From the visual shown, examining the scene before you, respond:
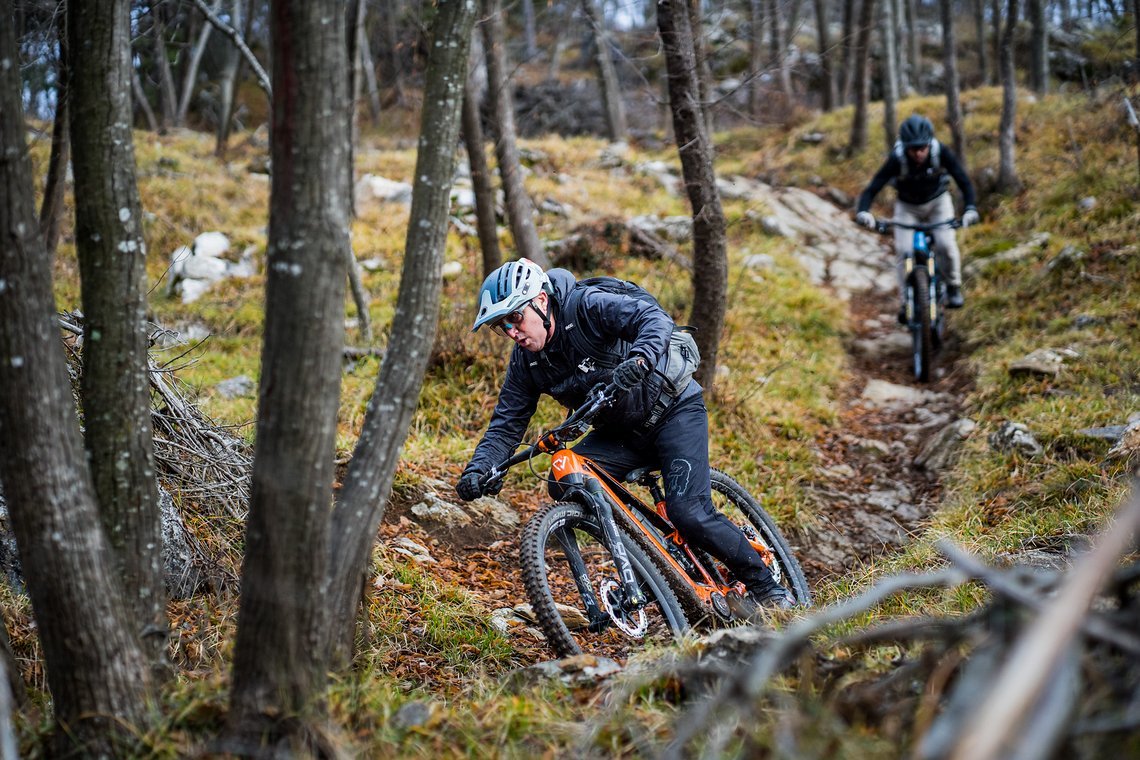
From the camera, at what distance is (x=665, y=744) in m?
2.78

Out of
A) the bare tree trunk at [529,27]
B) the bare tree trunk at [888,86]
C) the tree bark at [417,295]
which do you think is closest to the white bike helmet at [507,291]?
the tree bark at [417,295]

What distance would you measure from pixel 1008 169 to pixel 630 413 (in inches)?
449

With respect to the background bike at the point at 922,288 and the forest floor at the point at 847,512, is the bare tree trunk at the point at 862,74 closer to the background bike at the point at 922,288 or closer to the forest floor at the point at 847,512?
the background bike at the point at 922,288

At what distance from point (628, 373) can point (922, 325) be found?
580 centimetres

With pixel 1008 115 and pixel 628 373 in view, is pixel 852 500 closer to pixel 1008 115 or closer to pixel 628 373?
pixel 628 373

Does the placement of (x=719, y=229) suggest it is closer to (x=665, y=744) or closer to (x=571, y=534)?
(x=571, y=534)

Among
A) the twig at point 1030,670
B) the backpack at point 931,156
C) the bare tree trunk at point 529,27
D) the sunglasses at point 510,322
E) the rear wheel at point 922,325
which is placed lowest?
the rear wheel at point 922,325

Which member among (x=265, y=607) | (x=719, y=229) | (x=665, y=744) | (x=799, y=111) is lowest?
(x=665, y=744)

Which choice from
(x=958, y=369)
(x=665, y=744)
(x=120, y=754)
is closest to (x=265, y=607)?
(x=120, y=754)

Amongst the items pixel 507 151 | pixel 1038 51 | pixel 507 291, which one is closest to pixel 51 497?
pixel 507 291

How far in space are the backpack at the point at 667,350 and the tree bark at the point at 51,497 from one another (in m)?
2.45

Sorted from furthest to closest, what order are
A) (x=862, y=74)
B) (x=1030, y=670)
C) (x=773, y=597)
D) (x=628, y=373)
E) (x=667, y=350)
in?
(x=862, y=74) → (x=773, y=597) → (x=667, y=350) → (x=628, y=373) → (x=1030, y=670)

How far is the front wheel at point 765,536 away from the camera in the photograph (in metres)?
5.28

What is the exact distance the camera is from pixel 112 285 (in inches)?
114
